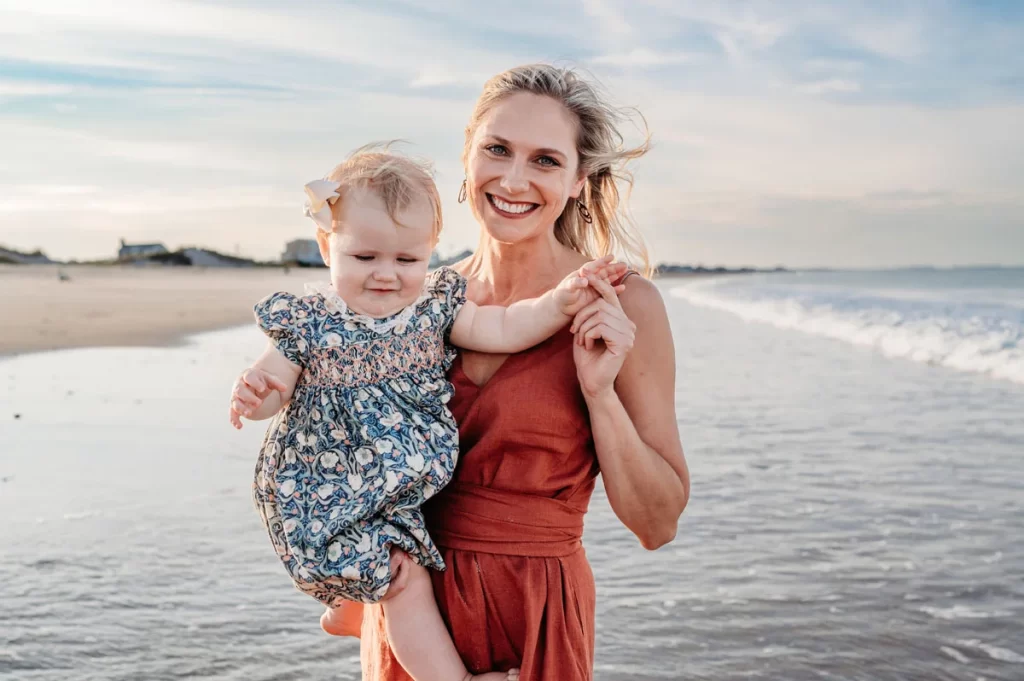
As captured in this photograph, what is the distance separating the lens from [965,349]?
1529 centimetres

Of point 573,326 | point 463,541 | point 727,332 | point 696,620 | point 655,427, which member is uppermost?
point 727,332

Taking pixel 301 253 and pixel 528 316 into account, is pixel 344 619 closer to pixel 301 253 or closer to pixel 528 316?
pixel 528 316

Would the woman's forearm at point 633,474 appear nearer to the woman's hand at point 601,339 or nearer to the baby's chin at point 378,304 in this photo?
the woman's hand at point 601,339

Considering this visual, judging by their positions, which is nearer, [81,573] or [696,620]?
[696,620]

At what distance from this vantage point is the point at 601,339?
8.30 ft

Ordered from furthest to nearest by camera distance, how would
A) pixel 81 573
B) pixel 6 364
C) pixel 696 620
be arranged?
pixel 6 364
pixel 81 573
pixel 696 620

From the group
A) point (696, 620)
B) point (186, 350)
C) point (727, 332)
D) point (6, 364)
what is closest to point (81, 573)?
point (696, 620)

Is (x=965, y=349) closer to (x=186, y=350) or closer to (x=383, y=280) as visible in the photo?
(x=186, y=350)

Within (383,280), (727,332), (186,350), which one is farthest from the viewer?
(727,332)

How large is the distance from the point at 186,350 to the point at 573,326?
13.1m

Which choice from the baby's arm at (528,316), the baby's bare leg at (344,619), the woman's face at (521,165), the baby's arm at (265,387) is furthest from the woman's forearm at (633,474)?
the baby's bare leg at (344,619)

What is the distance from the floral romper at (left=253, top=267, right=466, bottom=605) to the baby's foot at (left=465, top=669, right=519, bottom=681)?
29 centimetres

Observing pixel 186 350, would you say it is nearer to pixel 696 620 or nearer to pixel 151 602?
pixel 151 602

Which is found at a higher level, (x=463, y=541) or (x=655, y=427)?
(x=655, y=427)
